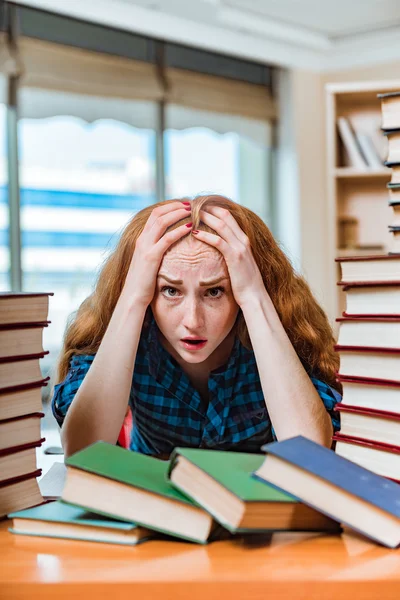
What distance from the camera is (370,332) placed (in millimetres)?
916

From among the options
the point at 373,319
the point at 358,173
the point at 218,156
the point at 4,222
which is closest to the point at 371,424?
the point at 373,319

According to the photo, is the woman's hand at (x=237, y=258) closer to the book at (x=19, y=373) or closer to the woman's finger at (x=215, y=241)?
the woman's finger at (x=215, y=241)

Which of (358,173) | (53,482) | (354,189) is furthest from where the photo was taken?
(354,189)

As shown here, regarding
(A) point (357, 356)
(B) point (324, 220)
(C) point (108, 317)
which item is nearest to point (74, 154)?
(B) point (324, 220)

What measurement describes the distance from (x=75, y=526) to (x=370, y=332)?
41 cm

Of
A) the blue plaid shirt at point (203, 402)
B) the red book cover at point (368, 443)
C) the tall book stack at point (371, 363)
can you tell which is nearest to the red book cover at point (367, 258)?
the tall book stack at point (371, 363)

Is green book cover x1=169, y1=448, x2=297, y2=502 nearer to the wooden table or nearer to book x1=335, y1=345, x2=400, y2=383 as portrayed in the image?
the wooden table

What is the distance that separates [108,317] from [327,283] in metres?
4.15

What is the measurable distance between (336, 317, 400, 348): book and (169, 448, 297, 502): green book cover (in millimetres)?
207

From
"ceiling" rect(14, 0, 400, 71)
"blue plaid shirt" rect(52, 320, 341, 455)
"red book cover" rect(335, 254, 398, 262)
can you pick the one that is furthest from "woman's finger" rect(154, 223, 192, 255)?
"ceiling" rect(14, 0, 400, 71)

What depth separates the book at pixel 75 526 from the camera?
767mm

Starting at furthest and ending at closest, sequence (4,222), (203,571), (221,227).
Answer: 1. (4,222)
2. (221,227)
3. (203,571)

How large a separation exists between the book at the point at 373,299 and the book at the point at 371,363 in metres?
0.04

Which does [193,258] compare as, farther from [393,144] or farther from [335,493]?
[335,493]
